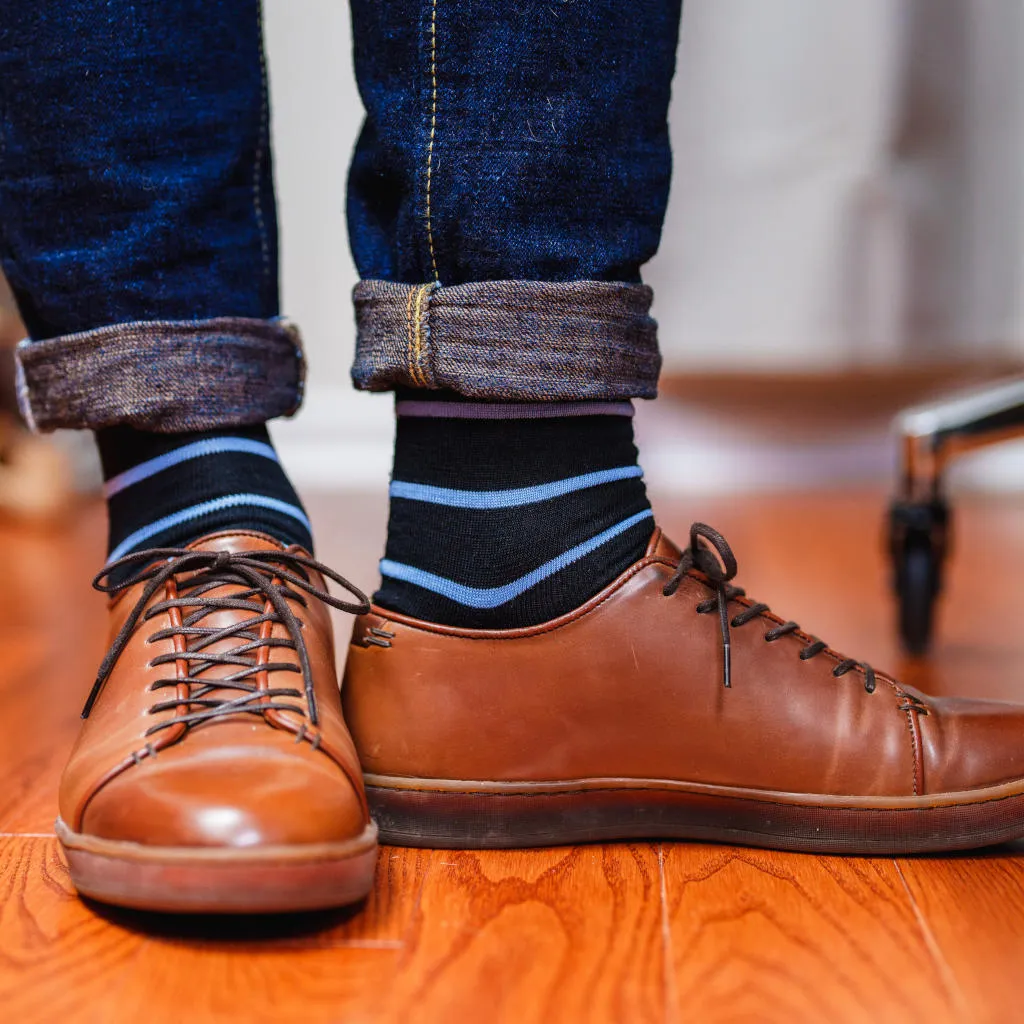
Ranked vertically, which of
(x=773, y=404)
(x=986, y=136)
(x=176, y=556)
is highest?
(x=986, y=136)

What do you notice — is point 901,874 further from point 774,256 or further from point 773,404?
point 773,404

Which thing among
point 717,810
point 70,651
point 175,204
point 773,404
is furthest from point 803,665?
point 773,404

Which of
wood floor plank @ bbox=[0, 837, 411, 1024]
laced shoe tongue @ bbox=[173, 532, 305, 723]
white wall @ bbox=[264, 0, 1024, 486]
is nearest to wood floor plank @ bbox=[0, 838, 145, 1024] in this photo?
wood floor plank @ bbox=[0, 837, 411, 1024]

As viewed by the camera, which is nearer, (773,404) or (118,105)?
(118,105)

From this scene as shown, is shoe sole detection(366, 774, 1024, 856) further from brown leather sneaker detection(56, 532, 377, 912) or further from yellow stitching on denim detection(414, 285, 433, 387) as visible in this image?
yellow stitching on denim detection(414, 285, 433, 387)

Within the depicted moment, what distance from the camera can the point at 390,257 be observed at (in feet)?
1.86

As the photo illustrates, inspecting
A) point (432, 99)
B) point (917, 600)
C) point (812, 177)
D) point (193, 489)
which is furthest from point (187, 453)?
point (812, 177)

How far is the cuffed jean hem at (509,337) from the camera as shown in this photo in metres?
0.52

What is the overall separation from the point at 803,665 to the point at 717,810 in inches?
3.4

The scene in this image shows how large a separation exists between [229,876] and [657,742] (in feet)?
0.75

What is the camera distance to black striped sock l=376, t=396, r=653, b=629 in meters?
0.56

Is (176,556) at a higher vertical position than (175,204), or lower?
lower

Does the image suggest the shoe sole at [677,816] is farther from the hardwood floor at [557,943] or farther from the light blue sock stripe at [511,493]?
the light blue sock stripe at [511,493]

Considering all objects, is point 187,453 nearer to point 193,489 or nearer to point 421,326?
point 193,489
